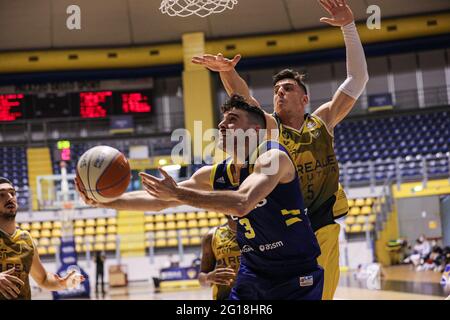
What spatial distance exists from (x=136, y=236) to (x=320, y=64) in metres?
8.96

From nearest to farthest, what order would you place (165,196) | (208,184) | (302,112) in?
(165,196) → (208,184) → (302,112)

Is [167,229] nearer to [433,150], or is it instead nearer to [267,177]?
[433,150]

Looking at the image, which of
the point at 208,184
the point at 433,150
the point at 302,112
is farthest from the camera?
the point at 433,150

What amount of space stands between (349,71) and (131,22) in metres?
16.3

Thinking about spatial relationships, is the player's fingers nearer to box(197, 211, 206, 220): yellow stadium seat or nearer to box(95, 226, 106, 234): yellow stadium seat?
box(197, 211, 206, 220): yellow stadium seat

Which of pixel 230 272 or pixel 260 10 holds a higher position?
pixel 260 10

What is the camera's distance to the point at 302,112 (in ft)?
16.0

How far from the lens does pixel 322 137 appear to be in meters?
4.84

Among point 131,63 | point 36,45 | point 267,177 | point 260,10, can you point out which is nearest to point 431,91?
point 260,10

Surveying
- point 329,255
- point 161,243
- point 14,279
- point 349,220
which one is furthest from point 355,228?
point 14,279

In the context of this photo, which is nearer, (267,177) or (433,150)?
(267,177)

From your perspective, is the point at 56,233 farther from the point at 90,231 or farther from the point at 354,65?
the point at 354,65

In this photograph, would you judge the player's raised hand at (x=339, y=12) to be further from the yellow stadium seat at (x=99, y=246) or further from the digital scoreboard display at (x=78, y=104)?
the digital scoreboard display at (x=78, y=104)

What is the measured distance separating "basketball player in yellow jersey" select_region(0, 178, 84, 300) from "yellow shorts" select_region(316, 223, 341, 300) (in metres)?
1.78
